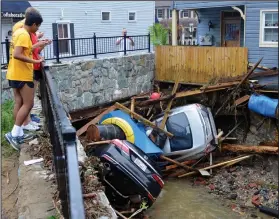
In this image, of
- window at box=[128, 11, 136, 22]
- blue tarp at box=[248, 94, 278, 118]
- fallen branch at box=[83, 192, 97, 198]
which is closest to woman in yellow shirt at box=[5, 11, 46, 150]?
fallen branch at box=[83, 192, 97, 198]

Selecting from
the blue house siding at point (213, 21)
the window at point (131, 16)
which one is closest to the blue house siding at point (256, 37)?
the blue house siding at point (213, 21)

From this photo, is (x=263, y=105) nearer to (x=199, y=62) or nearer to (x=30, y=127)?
(x=199, y=62)

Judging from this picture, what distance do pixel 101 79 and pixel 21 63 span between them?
795cm

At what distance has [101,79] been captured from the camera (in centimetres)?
1223

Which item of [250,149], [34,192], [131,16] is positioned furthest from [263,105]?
[131,16]

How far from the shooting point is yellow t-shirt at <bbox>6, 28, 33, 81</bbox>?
13.6ft

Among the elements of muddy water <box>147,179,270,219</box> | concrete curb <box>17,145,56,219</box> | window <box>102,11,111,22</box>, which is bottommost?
muddy water <box>147,179,270,219</box>

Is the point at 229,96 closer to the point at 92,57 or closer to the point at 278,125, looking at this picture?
the point at 278,125

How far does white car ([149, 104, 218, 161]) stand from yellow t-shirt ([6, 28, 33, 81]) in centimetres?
674

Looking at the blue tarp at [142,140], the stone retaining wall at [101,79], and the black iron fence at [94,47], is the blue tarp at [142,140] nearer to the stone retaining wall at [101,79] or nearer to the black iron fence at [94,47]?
the stone retaining wall at [101,79]

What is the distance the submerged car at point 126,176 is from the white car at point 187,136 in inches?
144

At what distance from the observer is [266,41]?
14477 mm

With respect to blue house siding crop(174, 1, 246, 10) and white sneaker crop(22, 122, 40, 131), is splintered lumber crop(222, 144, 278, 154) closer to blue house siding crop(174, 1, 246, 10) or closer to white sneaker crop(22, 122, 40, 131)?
blue house siding crop(174, 1, 246, 10)

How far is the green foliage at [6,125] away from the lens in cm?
436
